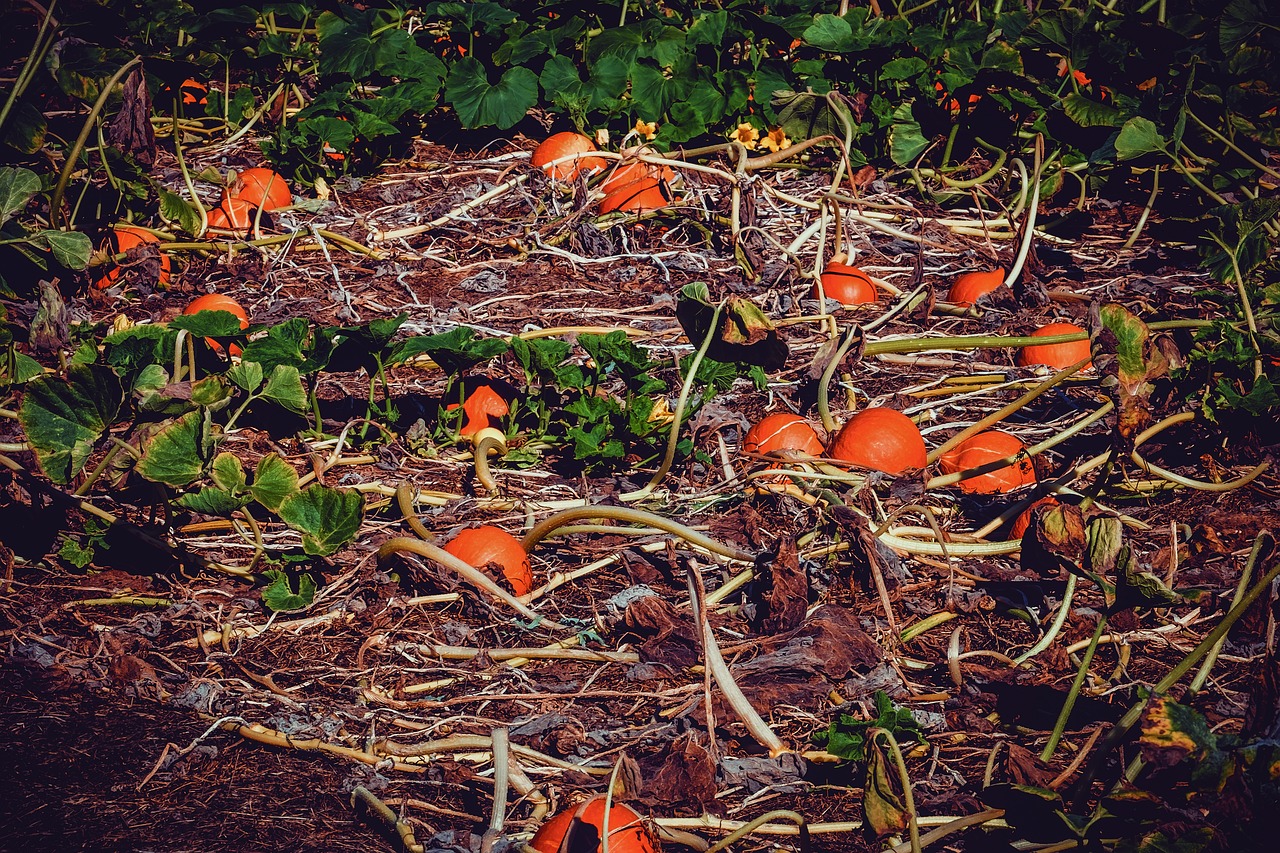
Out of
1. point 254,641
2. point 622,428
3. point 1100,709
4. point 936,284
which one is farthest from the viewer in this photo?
point 936,284

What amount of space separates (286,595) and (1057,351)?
8.11 feet

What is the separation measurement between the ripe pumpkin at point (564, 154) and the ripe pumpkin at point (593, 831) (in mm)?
3294

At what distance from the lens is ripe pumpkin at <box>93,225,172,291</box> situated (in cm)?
393

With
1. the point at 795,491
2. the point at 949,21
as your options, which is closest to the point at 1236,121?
the point at 949,21

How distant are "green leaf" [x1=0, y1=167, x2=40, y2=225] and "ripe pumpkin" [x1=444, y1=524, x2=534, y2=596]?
1.73m

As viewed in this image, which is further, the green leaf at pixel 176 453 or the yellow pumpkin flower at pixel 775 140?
the yellow pumpkin flower at pixel 775 140

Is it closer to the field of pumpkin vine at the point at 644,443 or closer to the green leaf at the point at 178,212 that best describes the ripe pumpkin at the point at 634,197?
the field of pumpkin vine at the point at 644,443

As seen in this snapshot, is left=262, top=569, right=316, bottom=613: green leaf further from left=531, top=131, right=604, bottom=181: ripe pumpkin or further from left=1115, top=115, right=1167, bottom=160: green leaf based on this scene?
left=1115, top=115, right=1167, bottom=160: green leaf

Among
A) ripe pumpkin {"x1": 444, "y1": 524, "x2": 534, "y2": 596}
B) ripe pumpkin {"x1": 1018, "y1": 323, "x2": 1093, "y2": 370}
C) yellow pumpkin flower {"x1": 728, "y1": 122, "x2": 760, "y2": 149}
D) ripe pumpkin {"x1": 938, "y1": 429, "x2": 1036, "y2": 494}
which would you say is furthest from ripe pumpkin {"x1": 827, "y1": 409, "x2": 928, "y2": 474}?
yellow pumpkin flower {"x1": 728, "y1": 122, "x2": 760, "y2": 149}

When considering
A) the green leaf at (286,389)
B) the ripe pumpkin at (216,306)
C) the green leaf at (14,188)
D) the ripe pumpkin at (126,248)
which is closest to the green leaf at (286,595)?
the green leaf at (286,389)

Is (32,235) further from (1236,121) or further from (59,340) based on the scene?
(1236,121)

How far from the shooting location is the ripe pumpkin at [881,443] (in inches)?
109

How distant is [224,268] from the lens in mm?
4074

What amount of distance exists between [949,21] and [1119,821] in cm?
436
